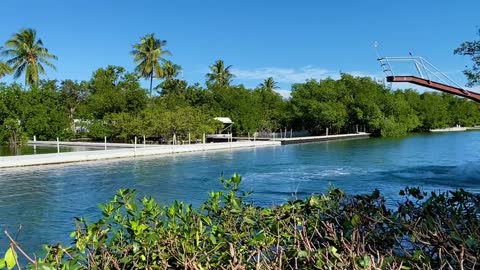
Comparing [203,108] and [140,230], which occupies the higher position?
[203,108]

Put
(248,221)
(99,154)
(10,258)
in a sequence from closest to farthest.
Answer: (10,258) → (248,221) → (99,154)

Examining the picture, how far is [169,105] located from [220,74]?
1412 cm

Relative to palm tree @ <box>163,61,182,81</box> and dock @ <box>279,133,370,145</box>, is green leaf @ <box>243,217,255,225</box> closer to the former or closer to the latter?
dock @ <box>279,133,370,145</box>

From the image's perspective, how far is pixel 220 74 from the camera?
48000 millimetres

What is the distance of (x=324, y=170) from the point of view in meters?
16.5

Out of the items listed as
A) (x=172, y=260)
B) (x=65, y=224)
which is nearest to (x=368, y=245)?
(x=172, y=260)

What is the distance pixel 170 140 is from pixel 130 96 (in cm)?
526

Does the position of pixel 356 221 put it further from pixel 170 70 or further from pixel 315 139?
pixel 170 70

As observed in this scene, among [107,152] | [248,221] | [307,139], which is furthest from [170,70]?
[248,221]

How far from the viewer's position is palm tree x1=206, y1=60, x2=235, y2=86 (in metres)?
48.1

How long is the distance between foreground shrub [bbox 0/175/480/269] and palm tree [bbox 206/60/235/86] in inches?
1788

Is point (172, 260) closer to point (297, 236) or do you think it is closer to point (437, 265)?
point (297, 236)

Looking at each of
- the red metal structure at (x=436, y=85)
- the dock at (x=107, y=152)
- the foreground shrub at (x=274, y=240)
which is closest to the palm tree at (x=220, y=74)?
the dock at (x=107, y=152)

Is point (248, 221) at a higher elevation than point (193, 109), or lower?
lower
